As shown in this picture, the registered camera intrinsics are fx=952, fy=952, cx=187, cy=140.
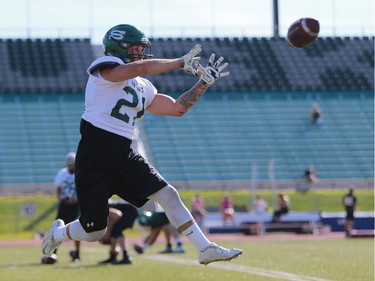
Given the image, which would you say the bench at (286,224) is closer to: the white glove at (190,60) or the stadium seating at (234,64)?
the stadium seating at (234,64)

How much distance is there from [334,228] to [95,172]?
20.4 metres

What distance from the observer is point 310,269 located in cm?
986

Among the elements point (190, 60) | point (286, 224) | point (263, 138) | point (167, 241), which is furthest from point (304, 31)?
point (263, 138)

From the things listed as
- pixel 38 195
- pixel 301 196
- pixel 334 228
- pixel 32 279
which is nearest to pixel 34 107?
pixel 38 195

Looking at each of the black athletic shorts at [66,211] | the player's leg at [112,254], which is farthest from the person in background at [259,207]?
the player's leg at [112,254]

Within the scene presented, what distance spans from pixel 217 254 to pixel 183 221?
0.38 metres

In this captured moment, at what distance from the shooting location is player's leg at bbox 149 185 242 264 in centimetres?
692

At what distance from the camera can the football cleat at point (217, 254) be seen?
6.82m

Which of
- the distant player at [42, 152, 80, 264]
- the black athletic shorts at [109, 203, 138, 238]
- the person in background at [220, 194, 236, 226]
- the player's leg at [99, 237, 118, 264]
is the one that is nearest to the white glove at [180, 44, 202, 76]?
the player's leg at [99, 237, 118, 264]

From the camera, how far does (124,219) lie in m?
12.9

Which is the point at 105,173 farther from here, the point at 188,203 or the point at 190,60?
the point at 188,203

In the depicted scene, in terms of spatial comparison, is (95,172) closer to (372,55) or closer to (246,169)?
(246,169)

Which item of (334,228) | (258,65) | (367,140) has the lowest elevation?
(334,228)

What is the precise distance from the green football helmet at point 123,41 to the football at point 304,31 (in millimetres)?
1337
